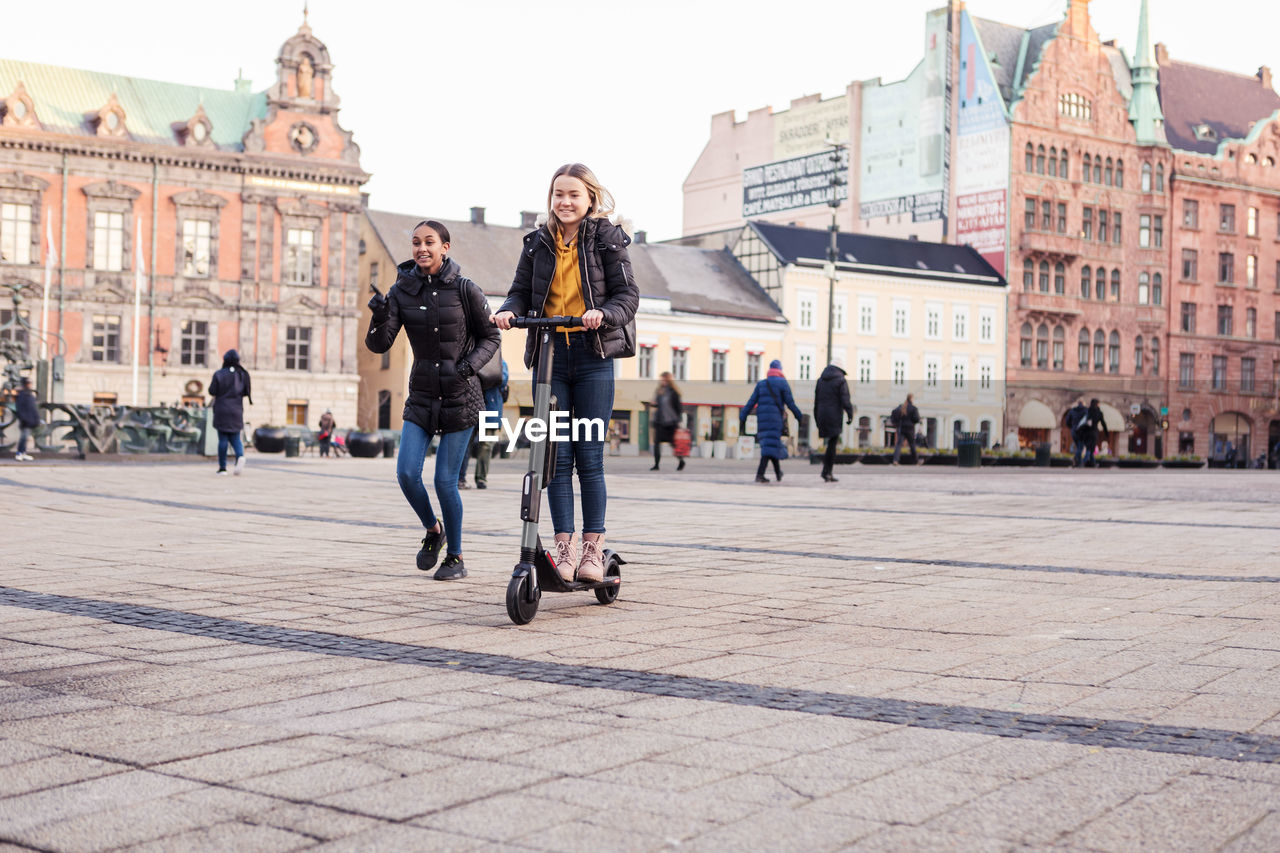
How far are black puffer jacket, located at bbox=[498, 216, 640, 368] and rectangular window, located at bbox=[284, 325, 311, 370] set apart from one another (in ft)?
160

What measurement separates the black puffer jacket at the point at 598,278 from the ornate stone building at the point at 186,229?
4582 cm

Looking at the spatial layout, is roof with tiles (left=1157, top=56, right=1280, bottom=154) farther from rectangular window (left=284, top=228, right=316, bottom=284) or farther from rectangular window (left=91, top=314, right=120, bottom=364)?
rectangular window (left=91, top=314, right=120, bottom=364)

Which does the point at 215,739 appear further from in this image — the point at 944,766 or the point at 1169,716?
the point at 1169,716

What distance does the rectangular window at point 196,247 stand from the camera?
170 ft

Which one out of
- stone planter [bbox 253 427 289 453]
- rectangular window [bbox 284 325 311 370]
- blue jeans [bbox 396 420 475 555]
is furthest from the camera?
rectangular window [bbox 284 325 311 370]

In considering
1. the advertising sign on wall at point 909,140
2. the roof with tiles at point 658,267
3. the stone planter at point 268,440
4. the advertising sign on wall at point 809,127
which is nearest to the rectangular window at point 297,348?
the roof with tiles at point 658,267

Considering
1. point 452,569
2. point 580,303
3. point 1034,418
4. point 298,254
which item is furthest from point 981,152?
point 580,303

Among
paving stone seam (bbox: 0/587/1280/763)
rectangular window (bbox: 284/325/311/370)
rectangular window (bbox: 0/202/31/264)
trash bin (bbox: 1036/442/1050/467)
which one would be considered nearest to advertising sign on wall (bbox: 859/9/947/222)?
rectangular window (bbox: 284/325/311/370)

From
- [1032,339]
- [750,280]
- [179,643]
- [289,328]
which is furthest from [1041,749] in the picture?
[1032,339]

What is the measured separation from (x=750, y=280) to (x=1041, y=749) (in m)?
58.5

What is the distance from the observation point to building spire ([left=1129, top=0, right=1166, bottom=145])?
68375 millimetres

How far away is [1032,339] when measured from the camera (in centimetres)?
6544

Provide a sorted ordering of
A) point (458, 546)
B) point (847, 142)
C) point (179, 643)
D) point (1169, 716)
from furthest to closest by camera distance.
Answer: point (847, 142)
point (458, 546)
point (179, 643)
point (1169, 716)

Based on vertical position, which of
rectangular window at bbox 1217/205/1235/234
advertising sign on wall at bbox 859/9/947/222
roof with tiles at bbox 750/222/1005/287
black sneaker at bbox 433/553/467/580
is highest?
advertising sign on wall at bbox 859/9/947/222
